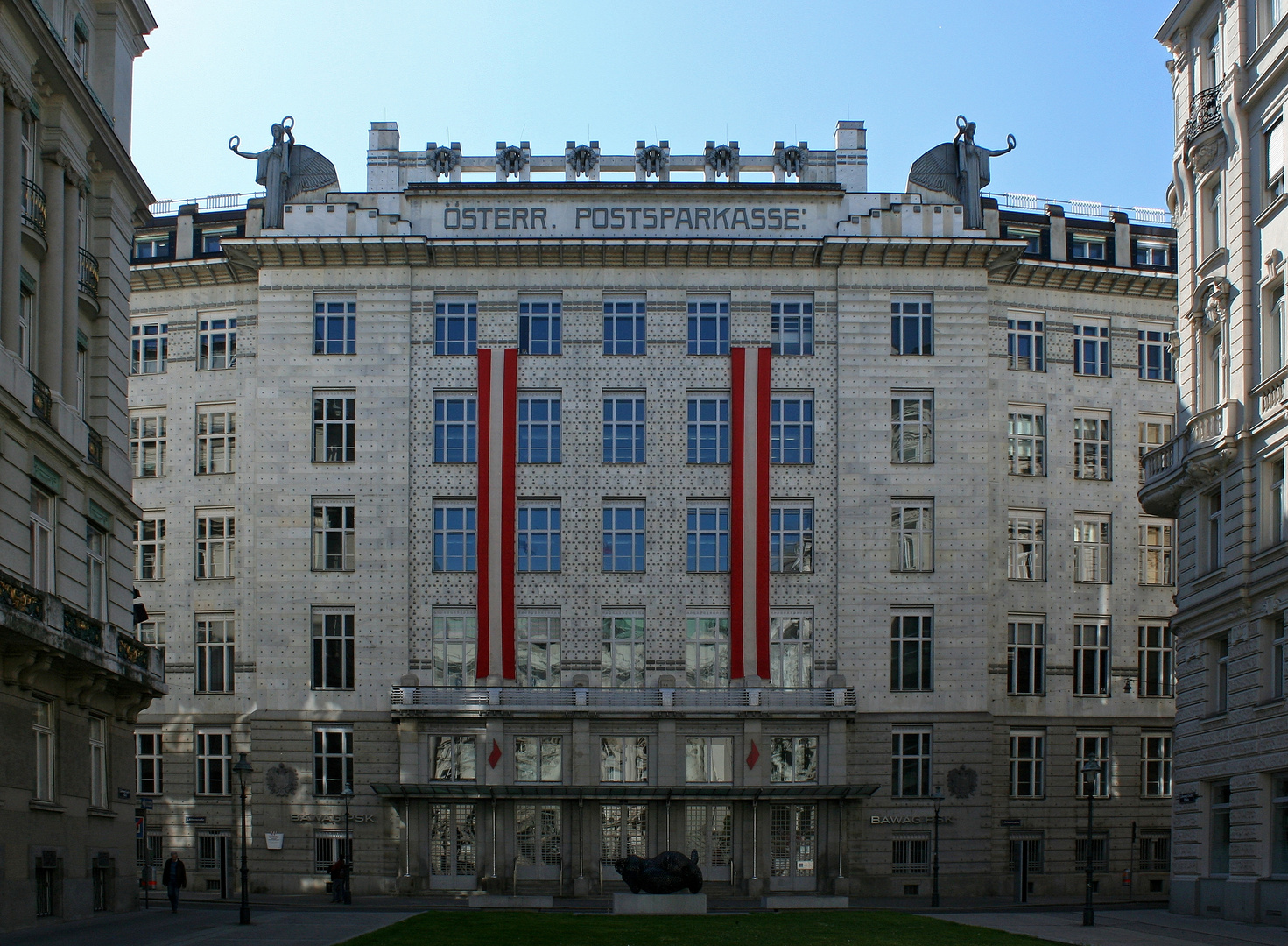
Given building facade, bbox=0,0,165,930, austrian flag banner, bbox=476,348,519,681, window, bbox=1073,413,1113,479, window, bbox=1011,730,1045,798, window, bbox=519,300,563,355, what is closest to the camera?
building facade, bbox=0,0,165,930

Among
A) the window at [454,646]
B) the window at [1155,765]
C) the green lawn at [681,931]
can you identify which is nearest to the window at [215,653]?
the window at [454,646]

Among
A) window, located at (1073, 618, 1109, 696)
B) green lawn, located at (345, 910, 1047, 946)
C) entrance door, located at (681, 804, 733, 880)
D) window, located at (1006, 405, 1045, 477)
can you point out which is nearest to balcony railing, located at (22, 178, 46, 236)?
green lawn, located at (345, 910, 1047, 946)

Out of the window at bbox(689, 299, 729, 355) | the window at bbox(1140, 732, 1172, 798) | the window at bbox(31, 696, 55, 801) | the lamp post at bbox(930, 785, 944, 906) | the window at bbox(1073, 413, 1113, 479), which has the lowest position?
the lamp post at bbox(930, 785, 944, 906)

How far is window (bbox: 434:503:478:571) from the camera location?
197 feet

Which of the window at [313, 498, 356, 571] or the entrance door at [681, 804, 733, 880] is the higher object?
the window at [313, 498, 356, 571]

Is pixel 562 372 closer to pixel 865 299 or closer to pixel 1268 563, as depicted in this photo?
pixel 865 299

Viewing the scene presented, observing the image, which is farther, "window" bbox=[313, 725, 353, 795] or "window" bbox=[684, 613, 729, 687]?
Answer: "window" bbox=[684, 613, 729, 687]

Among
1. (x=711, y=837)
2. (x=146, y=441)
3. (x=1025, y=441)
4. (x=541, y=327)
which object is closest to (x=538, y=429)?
(x=541, y=327)

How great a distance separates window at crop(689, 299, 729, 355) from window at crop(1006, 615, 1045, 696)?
15616mm

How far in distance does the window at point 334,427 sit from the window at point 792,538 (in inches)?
649

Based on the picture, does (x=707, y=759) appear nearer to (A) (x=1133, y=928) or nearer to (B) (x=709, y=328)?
(B) (x=709, y=328)

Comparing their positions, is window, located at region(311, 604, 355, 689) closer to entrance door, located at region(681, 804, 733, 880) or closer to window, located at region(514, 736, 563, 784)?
window, located at region(514, 736, 563, 784)

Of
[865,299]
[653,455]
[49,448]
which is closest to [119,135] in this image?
[49,448]

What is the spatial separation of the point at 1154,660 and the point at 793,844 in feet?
53.6
